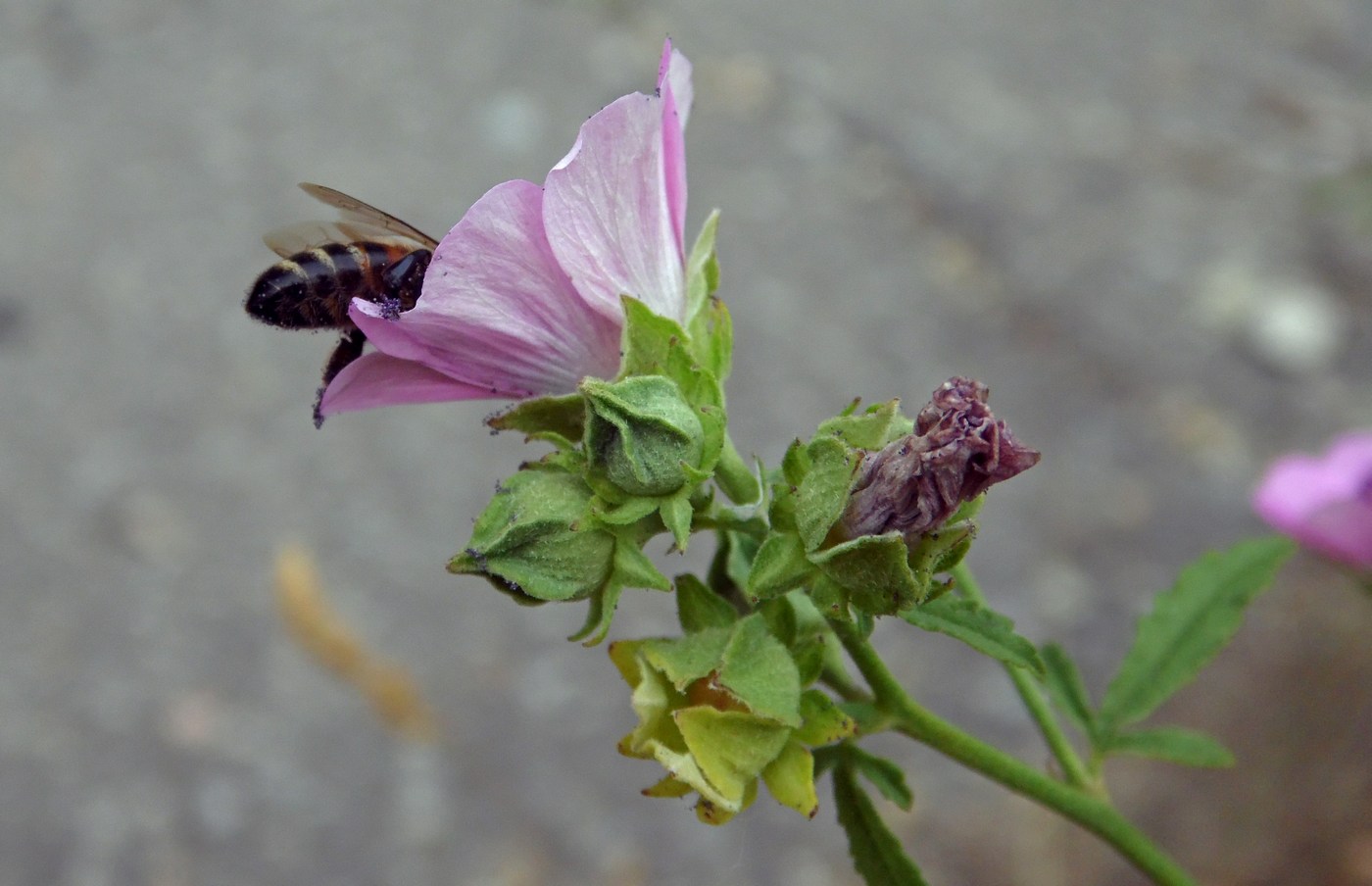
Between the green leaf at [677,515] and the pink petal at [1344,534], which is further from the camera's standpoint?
the pink petal at [1344,534]

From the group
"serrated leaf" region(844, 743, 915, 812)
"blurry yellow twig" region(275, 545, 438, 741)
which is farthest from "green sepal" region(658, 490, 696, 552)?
"blurry yellow twig" region(275, 545, 438, 741)

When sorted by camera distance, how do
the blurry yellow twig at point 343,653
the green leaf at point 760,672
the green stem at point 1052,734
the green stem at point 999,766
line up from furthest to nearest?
the blurry yellow twig at point 343,653, the green stem at point 1052,734, the green stem at point 999,766, the green leaf at point 760,672

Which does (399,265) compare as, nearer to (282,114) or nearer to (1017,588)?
(1017,588)

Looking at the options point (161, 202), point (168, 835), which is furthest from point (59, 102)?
point (168, 835)

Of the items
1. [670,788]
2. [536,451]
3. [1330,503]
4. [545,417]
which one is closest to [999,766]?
[670,788]

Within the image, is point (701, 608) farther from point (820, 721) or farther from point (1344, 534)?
point (1344, 534)

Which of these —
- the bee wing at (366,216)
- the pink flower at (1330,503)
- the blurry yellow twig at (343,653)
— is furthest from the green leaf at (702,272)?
the blurry yellow twig at (343,653)

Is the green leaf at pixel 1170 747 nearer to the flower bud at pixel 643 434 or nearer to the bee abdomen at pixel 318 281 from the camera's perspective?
the flower bud at pixel 643 434
